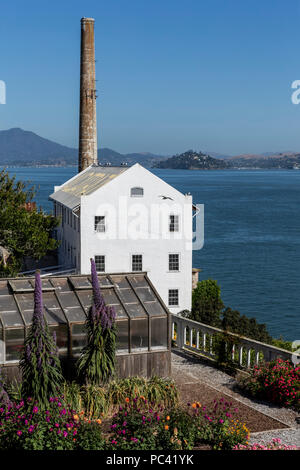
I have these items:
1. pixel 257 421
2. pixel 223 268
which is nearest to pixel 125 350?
pixel 257 421

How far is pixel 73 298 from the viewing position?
1997 centimetres

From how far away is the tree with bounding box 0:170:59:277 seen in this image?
142ft

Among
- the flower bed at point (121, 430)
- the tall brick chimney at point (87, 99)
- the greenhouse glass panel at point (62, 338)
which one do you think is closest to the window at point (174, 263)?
the tall brick chimney at point (87, 99)

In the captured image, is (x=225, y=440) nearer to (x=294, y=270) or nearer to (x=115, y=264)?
(x=115, y=264)

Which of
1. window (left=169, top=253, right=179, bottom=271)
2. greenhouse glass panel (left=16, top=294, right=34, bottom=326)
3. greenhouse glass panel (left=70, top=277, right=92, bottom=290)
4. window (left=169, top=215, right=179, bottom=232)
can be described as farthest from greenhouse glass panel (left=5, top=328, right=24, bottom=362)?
window (left=169, top=253, right=179, bottom=271)

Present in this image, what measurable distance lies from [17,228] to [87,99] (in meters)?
33.4

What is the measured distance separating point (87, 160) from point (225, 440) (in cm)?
6087

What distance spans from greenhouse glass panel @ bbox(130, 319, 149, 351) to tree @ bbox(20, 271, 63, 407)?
424 centimetres

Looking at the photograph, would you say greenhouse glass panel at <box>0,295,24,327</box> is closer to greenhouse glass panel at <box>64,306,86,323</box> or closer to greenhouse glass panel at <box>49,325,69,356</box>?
greenhouse glass panel at <box>49,325,69,356</box>

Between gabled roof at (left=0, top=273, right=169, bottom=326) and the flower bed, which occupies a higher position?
gabled roof at (left=0, top=273, right=169, bottom=326)

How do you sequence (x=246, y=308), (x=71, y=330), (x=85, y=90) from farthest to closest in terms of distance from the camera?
(x=85, y=90), (x=246, y=308), (x=71, y=330)

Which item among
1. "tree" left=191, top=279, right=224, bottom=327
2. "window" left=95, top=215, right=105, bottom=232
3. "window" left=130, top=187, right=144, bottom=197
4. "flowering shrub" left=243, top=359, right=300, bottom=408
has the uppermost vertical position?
"window" left=130, top=187, right=144, bottom=197

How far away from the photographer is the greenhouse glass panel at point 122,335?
19328 millimetres

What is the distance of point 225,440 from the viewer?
1382cm
